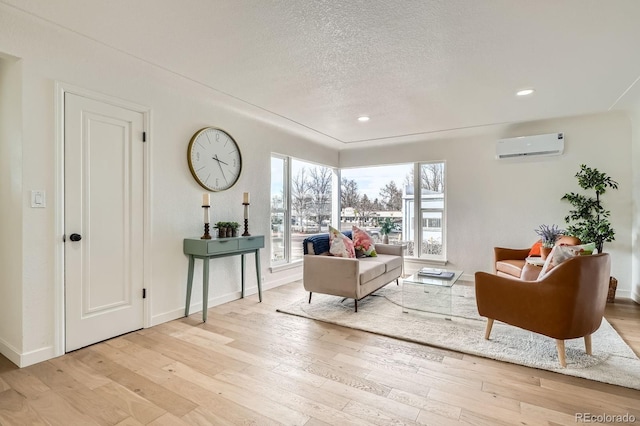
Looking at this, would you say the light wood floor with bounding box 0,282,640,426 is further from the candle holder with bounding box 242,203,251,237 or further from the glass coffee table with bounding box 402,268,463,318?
the candle holder with bounding box 242,203,251,237

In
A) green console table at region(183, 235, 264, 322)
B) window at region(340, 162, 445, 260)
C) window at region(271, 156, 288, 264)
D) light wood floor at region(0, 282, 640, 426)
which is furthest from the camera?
window at region(340, 162, 445, 260)

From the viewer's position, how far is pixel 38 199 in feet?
7.76

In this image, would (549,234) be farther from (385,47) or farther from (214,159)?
(214,159)

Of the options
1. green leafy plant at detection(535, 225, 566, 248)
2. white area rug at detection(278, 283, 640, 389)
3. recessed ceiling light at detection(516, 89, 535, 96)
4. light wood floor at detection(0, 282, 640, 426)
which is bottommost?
light wood floor at detection(0, 282, 640, 426)

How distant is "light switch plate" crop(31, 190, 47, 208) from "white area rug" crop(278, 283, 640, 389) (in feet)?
7.92

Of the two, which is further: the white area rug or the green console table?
the green console table

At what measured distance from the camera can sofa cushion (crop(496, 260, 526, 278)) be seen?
12.5ft

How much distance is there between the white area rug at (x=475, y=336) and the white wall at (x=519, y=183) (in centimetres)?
134

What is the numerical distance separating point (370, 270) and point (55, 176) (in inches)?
124

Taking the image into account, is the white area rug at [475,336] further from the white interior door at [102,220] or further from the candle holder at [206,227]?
the white interior door at [102,220]

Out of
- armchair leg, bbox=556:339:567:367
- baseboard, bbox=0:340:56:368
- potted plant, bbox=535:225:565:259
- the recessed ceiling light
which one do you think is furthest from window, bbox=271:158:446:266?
armchair leg, bbox=556:339:567:367

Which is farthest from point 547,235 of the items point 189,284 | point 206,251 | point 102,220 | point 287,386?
point 102,220

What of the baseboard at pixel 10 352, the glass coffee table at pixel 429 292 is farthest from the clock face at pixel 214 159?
the glass coffee table at pixel 429 292

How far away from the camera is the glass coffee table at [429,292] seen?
3.35 metres
